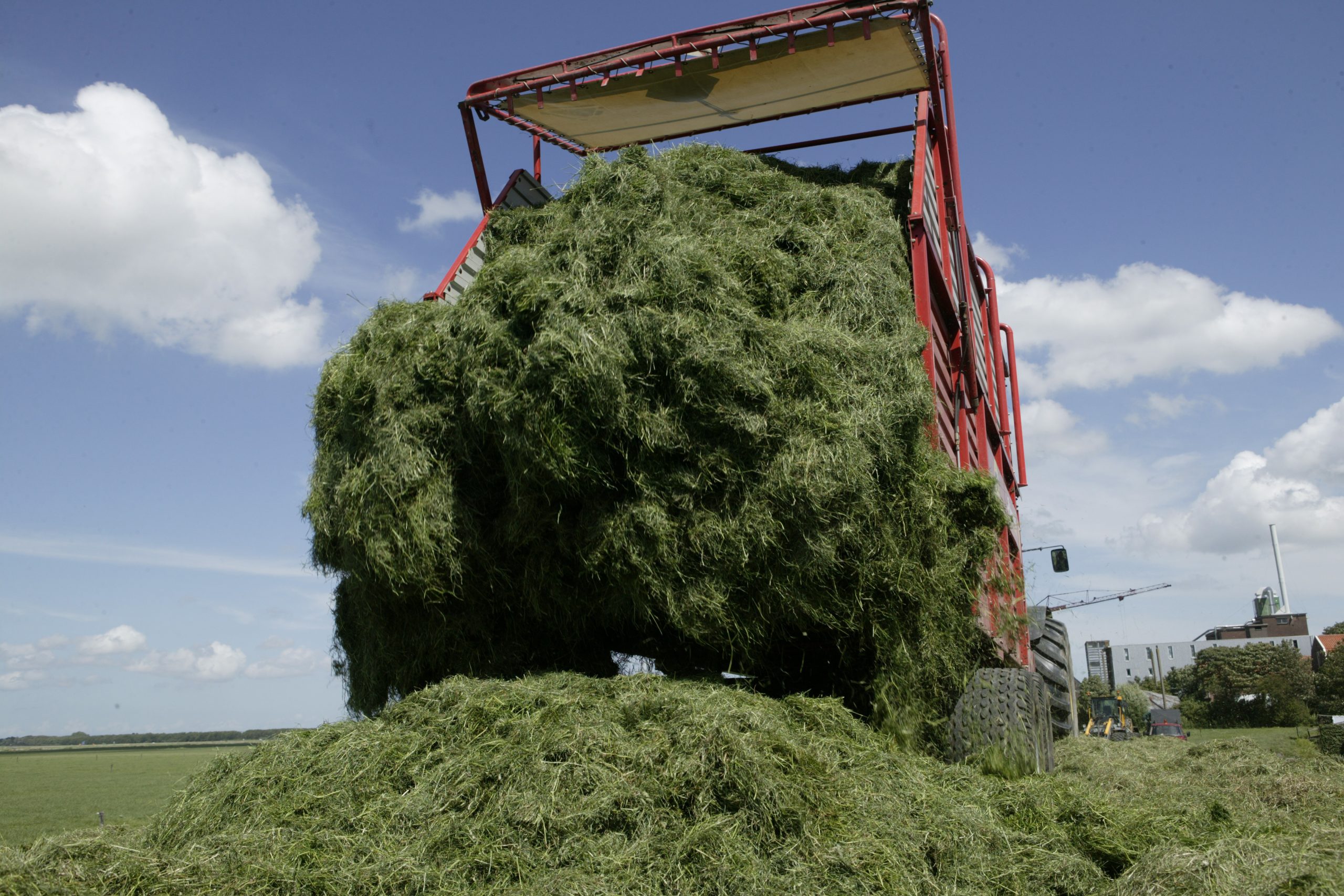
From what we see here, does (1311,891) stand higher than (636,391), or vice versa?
(636,391)

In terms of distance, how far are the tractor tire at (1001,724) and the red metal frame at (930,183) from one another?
1.25 feet

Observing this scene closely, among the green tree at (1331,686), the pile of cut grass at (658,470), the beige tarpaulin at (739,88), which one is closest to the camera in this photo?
the pile of cut grass at (658,470)

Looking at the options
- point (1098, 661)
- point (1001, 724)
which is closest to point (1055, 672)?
point (1001, 724)

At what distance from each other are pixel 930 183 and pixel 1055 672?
413 centimetres

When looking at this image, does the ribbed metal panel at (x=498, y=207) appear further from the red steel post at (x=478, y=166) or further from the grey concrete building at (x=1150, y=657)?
the grey concrete building at (x=1150, y=657)

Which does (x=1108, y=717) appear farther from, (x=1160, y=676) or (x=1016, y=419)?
(x=1160, y=676)

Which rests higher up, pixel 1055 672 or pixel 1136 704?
pixel 1055 672

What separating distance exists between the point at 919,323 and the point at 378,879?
360 centimetres

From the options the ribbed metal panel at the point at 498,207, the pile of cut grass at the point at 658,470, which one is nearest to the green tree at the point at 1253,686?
the pile of cut grass at the point at 658,470

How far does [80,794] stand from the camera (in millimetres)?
12359

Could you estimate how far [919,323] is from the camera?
4.78m

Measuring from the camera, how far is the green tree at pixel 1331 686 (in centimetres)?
3219

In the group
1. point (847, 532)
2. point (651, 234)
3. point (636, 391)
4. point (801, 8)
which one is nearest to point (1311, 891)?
point (847, 532)

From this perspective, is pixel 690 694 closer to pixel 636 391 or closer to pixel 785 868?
Answer: pixel 785 868
